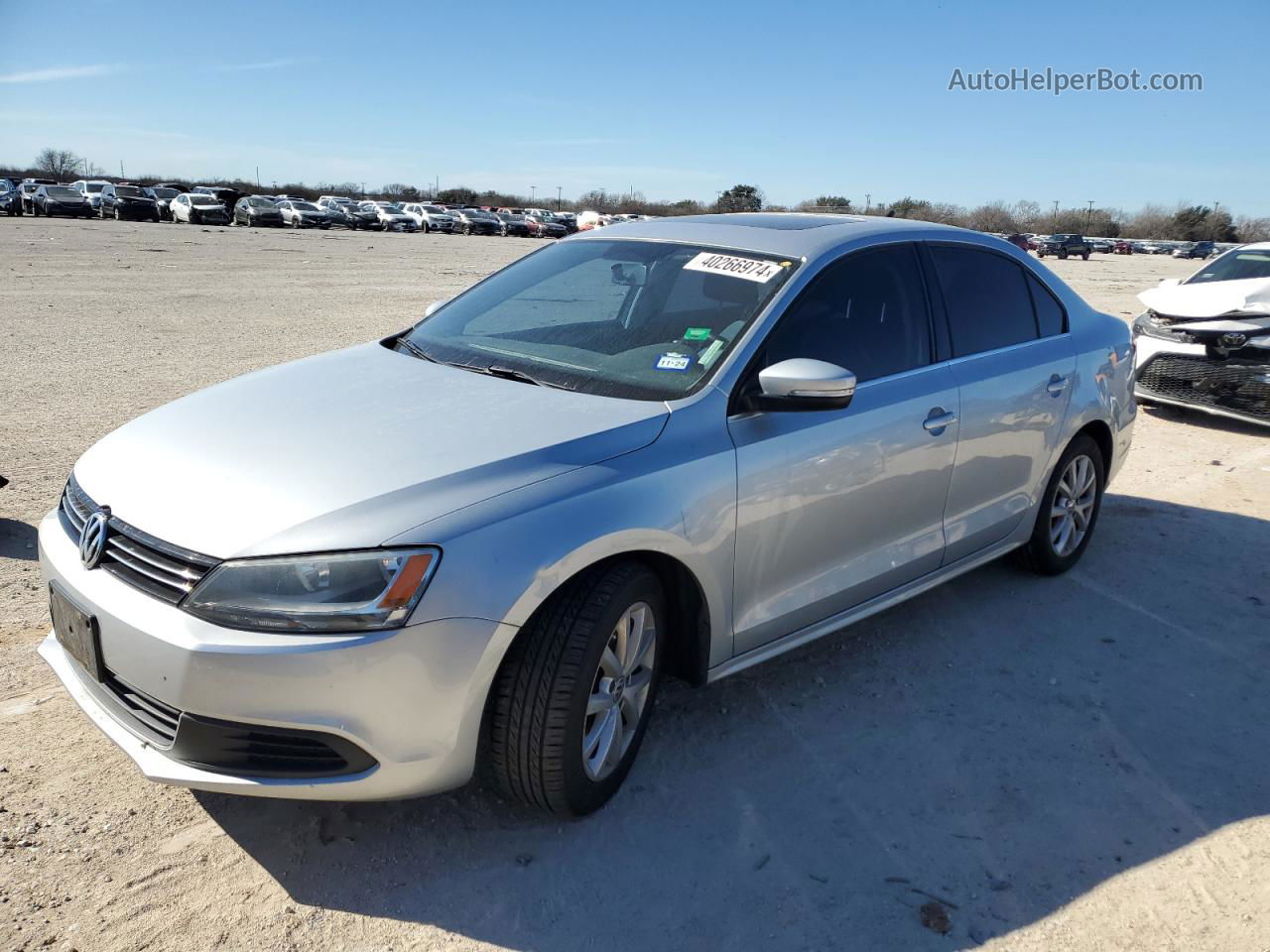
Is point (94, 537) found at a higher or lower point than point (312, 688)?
higher

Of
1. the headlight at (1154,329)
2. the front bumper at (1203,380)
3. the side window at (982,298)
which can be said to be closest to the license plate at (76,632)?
the side window at (982,298)

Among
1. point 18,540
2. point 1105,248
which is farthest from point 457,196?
point 18,540

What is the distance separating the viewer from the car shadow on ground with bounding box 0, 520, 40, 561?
467cm

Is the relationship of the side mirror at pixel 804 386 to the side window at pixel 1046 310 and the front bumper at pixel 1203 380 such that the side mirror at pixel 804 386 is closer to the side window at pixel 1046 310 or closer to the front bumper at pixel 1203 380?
the side window at pixel 1046 310

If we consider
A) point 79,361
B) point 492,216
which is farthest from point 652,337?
point 492,216

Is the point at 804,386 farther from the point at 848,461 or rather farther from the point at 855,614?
the point at 855,614

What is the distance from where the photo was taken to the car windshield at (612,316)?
133 inches

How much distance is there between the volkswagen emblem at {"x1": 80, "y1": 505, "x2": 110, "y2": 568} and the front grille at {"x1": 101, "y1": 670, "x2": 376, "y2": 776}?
44cm

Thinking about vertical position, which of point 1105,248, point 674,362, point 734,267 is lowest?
point 674,362

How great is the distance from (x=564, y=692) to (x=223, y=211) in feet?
158

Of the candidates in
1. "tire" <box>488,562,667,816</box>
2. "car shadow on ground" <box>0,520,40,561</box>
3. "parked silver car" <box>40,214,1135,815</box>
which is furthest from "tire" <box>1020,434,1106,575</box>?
"car shadow on ground" <box>0,520,40,561</box>

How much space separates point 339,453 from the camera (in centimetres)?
281

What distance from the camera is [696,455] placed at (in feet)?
9.96

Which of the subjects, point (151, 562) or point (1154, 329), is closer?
point (151, 562)
